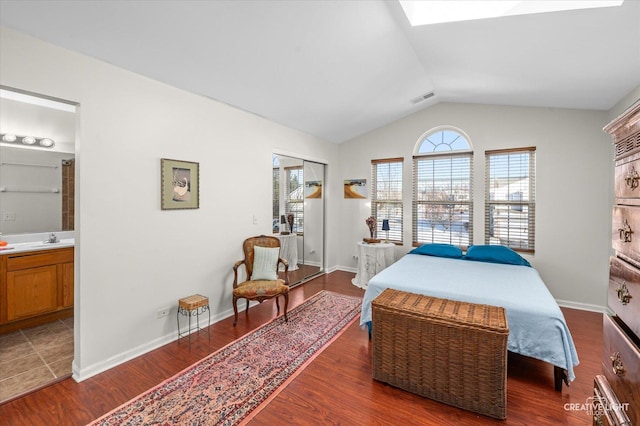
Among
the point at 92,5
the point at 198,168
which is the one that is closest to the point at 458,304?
the point at 198,168

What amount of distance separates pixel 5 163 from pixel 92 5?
2.83 metres

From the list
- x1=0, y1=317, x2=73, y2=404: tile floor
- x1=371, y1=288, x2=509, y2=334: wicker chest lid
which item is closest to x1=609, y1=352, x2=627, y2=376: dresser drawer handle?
x1=371, y1=288, x2=509, y2=334: wicker chest lid

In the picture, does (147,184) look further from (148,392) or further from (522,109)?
(522,109)

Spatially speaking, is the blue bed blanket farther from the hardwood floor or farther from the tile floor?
the tile floor

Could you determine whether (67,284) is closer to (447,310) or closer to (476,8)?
(447,310)

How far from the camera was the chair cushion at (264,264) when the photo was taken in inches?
141

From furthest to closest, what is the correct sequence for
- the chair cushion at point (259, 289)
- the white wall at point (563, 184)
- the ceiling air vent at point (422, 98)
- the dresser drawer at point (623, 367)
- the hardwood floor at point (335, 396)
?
the ceiling air vent at point (422, 98)
the white wall at point (563, 184)
the chair cushion at point (259, 289)
the hardwood floor at point (335, 396)
the dresser drawer at point (623, 367)

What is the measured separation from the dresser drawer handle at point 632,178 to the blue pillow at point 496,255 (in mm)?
3337

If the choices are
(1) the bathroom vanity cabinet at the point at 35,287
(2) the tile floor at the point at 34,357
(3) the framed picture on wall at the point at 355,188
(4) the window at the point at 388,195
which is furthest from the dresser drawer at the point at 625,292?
(1) the bathroom vanity cabinet at the point at 35,287

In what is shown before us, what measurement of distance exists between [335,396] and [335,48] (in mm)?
3121

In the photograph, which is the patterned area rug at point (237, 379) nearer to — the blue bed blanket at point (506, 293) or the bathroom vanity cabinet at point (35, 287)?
the blue bed blanket at point (506, 293)

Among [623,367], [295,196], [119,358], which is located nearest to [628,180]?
[623,367]

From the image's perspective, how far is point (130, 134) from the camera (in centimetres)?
261

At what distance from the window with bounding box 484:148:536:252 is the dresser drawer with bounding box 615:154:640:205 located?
3.65 m
